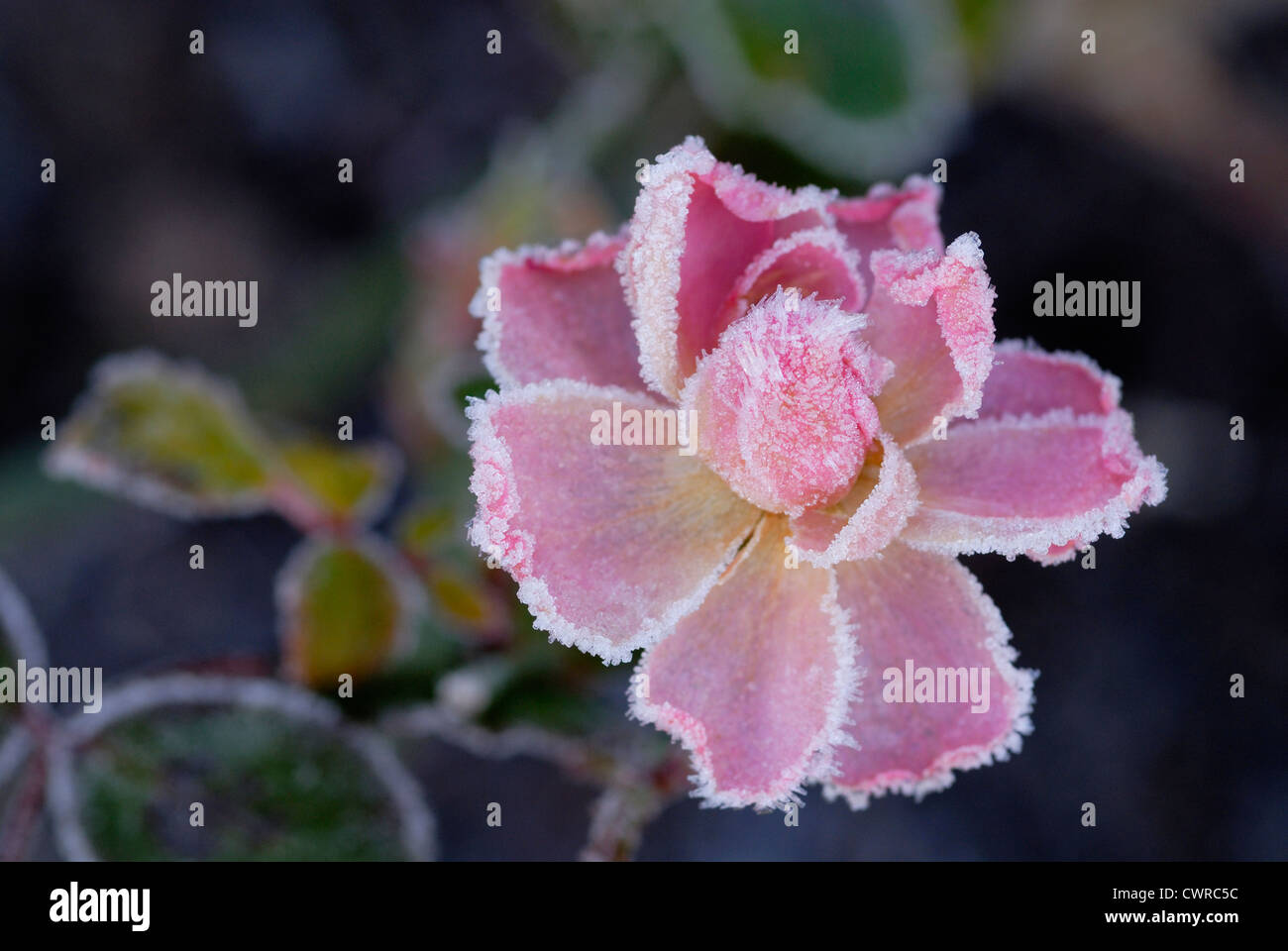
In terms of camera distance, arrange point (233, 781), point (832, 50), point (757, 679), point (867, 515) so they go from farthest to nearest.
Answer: point (832, 50)
point (233, 781)
point (757, 679)
point (867, 515)

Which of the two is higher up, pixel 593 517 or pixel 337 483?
pixel 337 483

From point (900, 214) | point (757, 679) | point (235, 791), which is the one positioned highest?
point (900, 214)

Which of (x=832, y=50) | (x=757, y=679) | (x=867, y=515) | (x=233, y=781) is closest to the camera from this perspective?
(x=867, y=515)

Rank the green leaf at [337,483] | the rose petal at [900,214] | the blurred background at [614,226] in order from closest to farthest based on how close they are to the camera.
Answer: the rose petal at [900,214], the green leaf at [337,483], the blurred background at [614,226]

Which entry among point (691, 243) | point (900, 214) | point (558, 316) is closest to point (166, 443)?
point (558, 316)

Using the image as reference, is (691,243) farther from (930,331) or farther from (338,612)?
(338,612)

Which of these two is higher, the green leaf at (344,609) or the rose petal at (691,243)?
the rose petal at (691,243)

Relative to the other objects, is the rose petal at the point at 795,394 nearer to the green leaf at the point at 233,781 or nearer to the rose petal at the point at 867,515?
the rose petal at the point at 867,515

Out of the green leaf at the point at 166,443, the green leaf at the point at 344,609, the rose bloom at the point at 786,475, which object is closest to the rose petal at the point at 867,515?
the rose bloom at the point at 786,475
